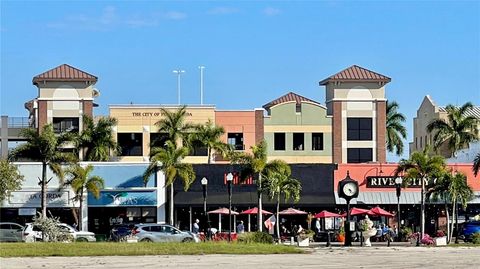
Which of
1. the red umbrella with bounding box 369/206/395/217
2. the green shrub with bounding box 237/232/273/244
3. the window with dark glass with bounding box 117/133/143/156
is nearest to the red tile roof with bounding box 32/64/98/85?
the window with dark glass with bounding box 117/133/143/156

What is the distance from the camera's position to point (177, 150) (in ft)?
218

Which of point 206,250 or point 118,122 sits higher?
point 118,122

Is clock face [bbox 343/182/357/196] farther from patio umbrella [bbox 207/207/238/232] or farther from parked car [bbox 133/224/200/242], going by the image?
patio umbrella [bbox 207/207/238/232]

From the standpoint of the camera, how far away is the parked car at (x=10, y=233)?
51.3m

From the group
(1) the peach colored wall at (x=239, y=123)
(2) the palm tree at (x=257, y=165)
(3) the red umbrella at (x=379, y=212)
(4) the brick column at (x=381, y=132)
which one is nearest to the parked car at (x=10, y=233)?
(2) the palm tree at (x=257, y=165)

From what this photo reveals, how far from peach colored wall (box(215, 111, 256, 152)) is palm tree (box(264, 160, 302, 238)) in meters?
20.1

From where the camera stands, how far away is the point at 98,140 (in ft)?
254

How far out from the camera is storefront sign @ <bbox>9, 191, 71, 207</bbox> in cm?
6594

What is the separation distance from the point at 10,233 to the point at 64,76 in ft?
123

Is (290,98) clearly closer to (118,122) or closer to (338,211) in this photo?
(118,122)

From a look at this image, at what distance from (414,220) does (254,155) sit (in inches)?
527

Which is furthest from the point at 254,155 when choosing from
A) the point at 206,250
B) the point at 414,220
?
the point at 206,250

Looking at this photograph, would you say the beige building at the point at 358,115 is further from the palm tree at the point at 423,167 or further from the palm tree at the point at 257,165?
the palm tree at the point at 423,167

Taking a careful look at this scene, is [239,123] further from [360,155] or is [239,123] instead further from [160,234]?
[160,234]
